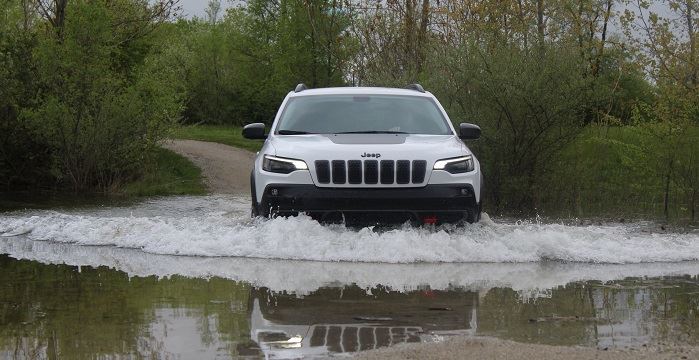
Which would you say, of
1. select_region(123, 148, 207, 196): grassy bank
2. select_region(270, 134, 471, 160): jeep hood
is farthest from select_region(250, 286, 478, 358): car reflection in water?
select_region(123, 148, 207, 196): grassy bank

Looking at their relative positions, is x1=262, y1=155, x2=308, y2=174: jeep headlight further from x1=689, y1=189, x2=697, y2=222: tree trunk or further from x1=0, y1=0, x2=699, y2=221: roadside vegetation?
x1=689, y1=189, x2=697, y2=222: tree trunk

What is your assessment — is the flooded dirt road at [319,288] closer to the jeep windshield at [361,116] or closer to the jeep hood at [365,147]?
the jeep hood at [365,147]

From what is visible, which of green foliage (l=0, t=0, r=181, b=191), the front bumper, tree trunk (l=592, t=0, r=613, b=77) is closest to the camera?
the front bumper

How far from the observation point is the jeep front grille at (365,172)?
409 inches

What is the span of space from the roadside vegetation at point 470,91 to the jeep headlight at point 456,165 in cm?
516

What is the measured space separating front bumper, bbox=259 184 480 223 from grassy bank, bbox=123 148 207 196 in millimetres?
11776

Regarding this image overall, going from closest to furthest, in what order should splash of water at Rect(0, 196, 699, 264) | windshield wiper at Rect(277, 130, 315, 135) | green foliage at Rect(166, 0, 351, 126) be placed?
1. splash of water at Rect(0, 196, 699, 264)
2. windshield wiper at Rect(277, 130, 315, 135)
3. green foliage at Rect(166, 0, 351, 126)

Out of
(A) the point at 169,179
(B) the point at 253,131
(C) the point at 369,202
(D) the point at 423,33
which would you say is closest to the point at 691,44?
(D) the point at 423,33

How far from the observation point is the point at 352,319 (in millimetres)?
6711

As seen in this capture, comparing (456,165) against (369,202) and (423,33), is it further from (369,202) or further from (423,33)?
(423,33)

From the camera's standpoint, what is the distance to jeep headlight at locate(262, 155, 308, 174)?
34.5 ft

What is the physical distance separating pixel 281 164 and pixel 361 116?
5.32 feet

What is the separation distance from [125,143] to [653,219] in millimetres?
A: 10816

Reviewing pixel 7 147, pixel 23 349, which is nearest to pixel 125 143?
pixel 7 147
